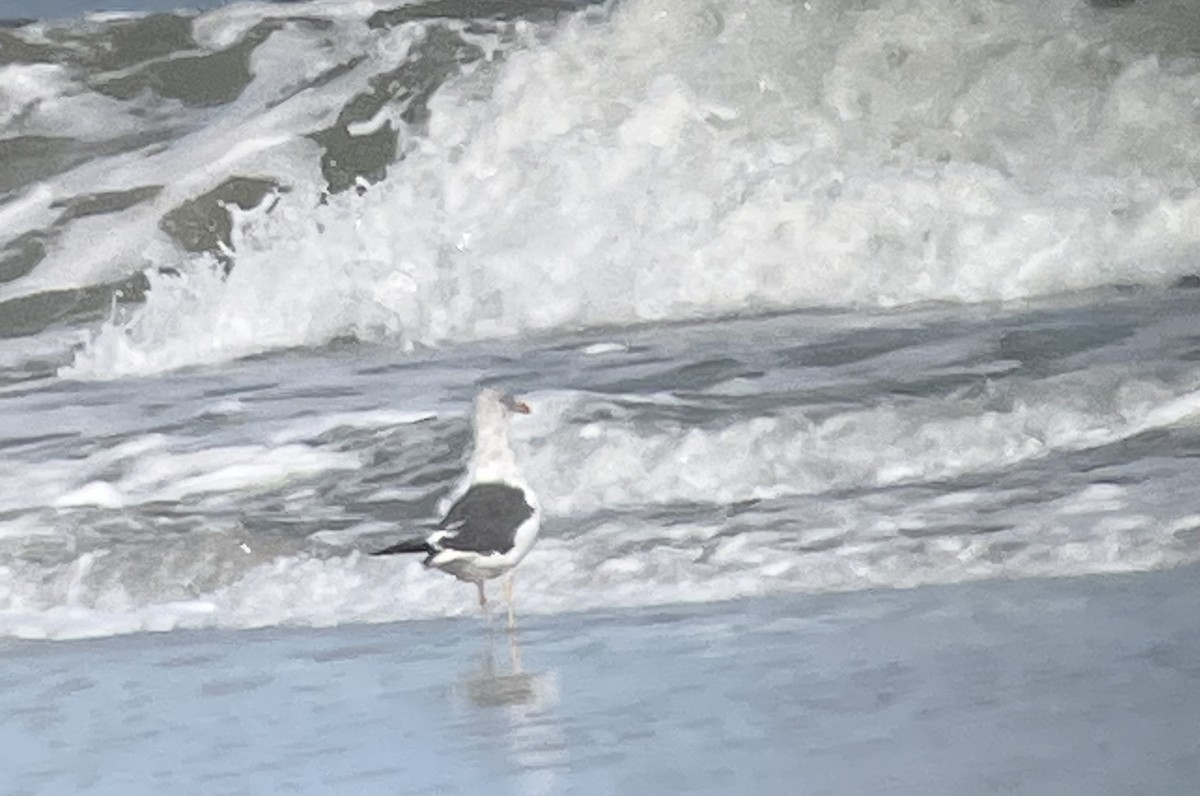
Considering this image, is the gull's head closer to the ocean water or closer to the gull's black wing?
the gull's black wing

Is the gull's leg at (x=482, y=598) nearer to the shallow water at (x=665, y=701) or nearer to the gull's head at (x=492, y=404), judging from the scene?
the shallow water at (x=665, y=701)

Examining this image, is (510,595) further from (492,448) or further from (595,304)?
(595,304)

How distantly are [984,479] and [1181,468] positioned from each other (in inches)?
14.7

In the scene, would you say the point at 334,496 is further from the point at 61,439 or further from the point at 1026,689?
the point at 1026,689

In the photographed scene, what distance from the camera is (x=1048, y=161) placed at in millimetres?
9258

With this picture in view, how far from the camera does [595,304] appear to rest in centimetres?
829

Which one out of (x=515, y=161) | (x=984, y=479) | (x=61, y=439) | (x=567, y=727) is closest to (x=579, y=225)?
(x=515, y=161)

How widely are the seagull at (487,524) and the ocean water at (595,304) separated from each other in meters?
0.15

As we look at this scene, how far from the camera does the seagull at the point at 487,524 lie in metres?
3.88

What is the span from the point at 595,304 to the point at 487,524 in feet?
14.4

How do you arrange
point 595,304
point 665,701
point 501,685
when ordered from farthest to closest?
point 595,304
point 501,685
point 665,701

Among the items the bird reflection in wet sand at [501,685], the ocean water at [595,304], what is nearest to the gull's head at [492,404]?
the ocean water at [595,304]

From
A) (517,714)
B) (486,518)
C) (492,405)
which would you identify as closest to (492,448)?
(492,405)

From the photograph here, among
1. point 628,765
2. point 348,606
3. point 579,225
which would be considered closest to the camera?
point 628,765
